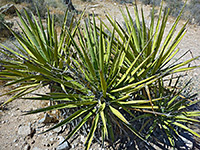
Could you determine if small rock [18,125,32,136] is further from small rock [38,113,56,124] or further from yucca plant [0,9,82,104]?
yucca plant [0,9,82,104]

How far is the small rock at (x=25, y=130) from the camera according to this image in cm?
242

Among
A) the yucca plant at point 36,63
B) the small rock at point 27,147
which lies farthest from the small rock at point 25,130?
the yucca plant at point 36,63

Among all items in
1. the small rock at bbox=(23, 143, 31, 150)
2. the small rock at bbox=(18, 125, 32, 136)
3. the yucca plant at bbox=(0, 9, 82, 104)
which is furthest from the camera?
the small rock at bbox=(18, 125, 32, 136)

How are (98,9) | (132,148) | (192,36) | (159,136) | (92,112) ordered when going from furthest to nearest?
(98,9) → (192,36) → (159,136) → (132,148) → (92,112)

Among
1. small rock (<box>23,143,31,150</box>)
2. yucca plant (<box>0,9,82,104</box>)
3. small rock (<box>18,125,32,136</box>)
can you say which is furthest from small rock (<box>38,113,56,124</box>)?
yucca plant (<box>0,9,82,104</box>)

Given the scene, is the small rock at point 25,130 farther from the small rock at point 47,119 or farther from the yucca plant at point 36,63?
the yucca plant at point 36,63

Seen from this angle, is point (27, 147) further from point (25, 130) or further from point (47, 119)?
point (47, 119)

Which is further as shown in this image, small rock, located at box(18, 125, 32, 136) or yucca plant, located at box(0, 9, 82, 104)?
small rock, located at box(18, 125, 32, 136)

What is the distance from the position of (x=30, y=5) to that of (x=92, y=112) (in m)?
8.82

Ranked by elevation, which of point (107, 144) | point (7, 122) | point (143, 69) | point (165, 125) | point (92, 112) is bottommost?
point (7, 122)

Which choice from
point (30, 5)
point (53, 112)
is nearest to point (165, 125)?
point (53, 112)

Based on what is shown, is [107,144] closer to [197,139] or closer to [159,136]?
[159,136]

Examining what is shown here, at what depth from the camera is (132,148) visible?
2.34 meters

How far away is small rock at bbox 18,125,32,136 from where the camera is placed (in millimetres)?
2425
